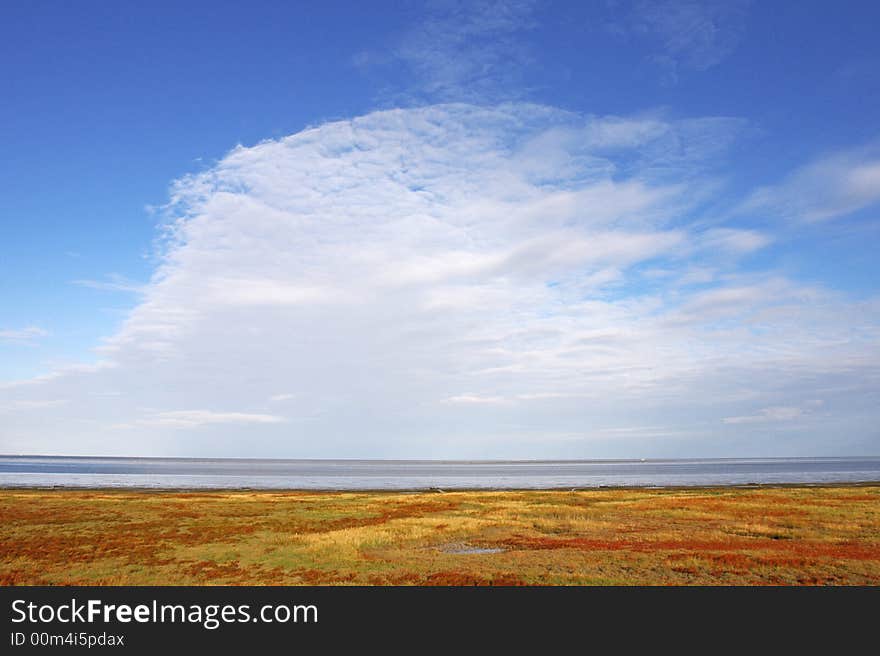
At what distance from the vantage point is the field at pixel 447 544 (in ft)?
85.9

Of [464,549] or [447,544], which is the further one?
[447,544]

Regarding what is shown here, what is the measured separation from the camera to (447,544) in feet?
Result: 119

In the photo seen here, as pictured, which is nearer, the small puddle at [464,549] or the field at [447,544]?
the field at [447,544]

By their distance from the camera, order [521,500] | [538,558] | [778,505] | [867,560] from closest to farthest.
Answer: [867,560] < [538,558] < [778,505] < [521,500]

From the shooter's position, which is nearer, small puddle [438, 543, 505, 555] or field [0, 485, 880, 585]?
field [0, 485, 880, 585]

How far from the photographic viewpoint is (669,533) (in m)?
38.6

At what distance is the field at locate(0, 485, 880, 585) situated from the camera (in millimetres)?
26172
